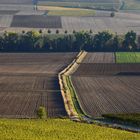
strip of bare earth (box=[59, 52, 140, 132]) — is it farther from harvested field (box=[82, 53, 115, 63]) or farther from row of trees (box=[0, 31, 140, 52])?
row of trees (box=[0, 31, 140, 52])

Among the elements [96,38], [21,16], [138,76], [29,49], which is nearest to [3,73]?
[138,76]

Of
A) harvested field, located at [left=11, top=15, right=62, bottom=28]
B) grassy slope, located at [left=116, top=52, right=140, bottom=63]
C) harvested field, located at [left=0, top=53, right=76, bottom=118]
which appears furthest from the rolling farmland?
harvested field, located at [left=11, top=15, right=62, bottom=28]

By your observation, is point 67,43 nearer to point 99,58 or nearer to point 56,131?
point 99,58

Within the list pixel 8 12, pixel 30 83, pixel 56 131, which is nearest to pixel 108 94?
pixel 30 83

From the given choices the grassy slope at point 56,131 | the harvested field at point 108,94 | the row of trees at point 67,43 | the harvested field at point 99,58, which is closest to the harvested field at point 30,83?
the harvested field at point 108,94

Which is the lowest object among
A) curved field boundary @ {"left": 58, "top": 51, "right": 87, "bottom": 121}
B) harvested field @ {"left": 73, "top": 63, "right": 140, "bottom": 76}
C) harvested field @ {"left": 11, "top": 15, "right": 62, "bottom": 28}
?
harvested field @ {"left": 11, "top": 15, "right": 62, "bottom": 28}
